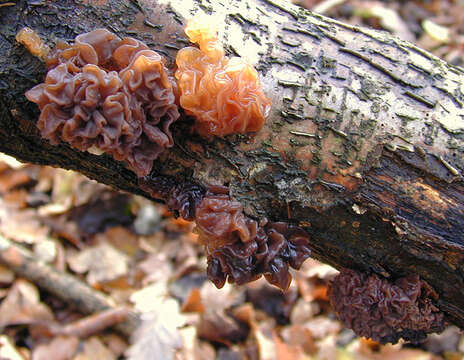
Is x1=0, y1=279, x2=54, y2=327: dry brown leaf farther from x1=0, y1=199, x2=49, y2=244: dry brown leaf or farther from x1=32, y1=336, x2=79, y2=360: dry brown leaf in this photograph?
x1=0, y1=199, x2=49, y2=244: dry brown leaf

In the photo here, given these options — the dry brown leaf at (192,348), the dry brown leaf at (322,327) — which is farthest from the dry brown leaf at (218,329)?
the dry brown leaf at (322,327)

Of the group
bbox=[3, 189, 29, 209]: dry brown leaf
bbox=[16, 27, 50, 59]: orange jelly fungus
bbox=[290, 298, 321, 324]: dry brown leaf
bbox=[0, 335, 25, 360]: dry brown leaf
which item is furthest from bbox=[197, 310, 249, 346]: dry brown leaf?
bbox=[16, 27, 50, 59]: orange jelly fungus

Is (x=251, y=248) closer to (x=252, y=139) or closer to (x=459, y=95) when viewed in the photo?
(x=252, y=139)

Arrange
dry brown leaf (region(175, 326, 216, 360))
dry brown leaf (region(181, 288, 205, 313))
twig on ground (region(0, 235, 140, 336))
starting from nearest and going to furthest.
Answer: dry brown leaf (region(175, 326, 216, 360))
twig on ground (region(0, 235, 140, 336))
dry brown leaf (region(181, 288, 205, 313))

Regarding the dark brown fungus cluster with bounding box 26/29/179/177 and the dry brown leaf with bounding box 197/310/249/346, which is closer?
the dark brown fungus cluster with bounding box 26/29/179/177

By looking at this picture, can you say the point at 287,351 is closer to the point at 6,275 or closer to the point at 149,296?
the point at 149,296

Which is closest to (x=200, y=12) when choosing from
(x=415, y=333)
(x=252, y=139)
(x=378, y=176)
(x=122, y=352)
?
(x=252, y=139)
